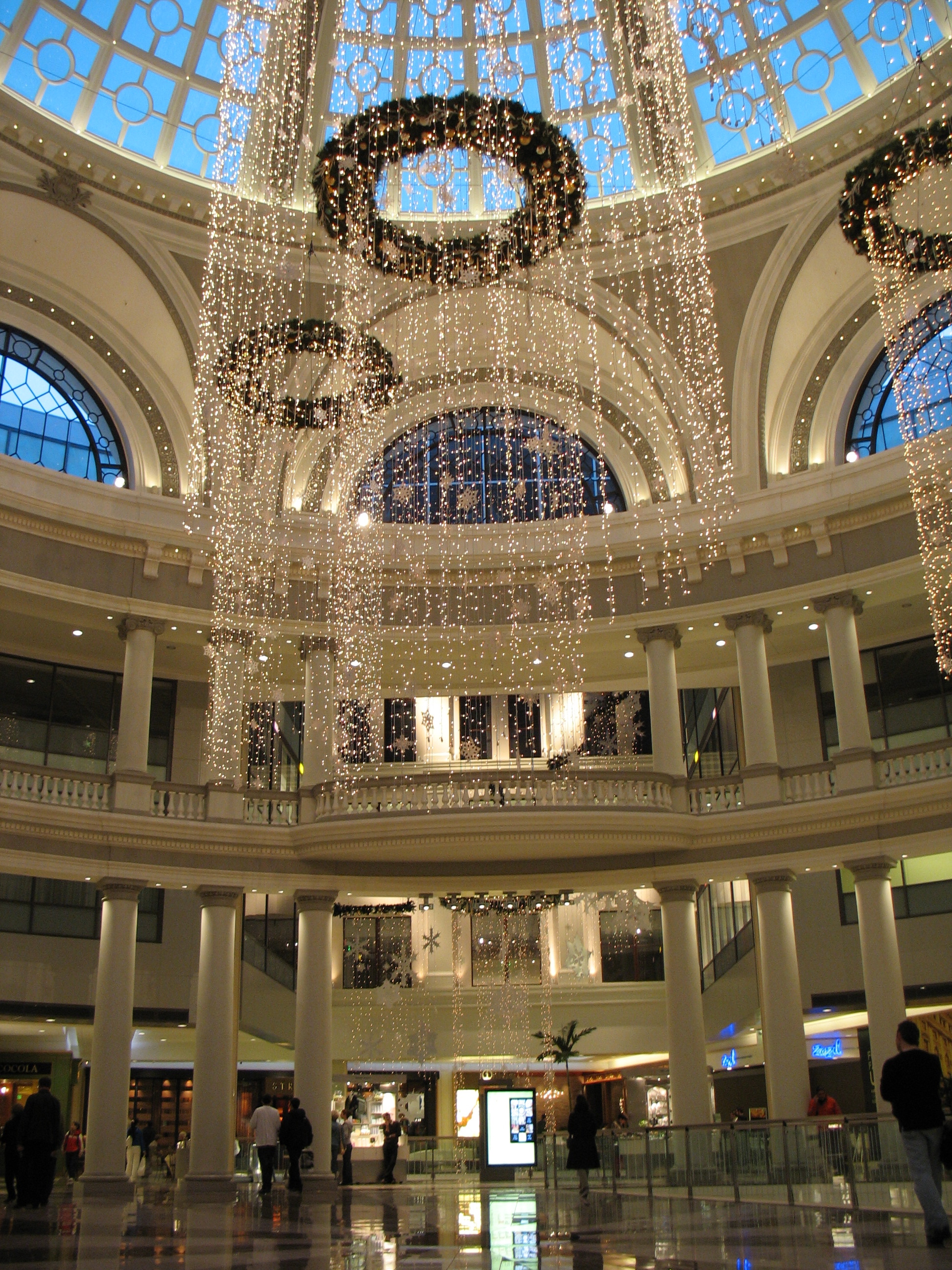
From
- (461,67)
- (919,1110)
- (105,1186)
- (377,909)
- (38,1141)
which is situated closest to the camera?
(919,1110)

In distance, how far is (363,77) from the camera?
83.4 ft

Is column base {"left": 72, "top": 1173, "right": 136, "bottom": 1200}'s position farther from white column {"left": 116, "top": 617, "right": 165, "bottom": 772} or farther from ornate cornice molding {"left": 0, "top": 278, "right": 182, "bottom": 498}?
ornate cornice molding {"left": 0, "top": 278, "right": 182, "bottom": 498}

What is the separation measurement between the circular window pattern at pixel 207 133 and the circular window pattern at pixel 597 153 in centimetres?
752

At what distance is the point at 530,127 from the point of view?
638 inches

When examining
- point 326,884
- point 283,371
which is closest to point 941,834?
point 326,884

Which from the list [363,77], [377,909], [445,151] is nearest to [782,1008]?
[377,909]

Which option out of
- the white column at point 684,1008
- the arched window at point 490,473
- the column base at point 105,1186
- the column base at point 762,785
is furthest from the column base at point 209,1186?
the arched window at point 490,473

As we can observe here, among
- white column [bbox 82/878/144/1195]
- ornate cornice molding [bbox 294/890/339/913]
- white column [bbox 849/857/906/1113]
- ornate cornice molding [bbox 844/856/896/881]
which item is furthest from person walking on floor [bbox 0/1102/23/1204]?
ornate cornice molding [bbox 844/856/896/881]

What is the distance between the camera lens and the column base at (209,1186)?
19.7m

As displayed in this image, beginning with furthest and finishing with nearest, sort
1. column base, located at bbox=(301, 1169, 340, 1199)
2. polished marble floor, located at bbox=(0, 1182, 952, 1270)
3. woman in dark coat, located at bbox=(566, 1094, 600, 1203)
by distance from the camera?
column base, located at bbox=(301, 1169, 340, 1199) < woman in dark coat, located at bbox=(566, 1094, 600, 1203) < polished marble floor, located at bbox=(0, 1182, 952, 1270)

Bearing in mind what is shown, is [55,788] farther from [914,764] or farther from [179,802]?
[914,764]

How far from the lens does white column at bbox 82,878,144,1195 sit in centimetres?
1983

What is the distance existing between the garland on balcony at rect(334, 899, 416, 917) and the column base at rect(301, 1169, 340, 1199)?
910 cm

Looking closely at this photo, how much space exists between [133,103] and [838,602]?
16.6 meters
